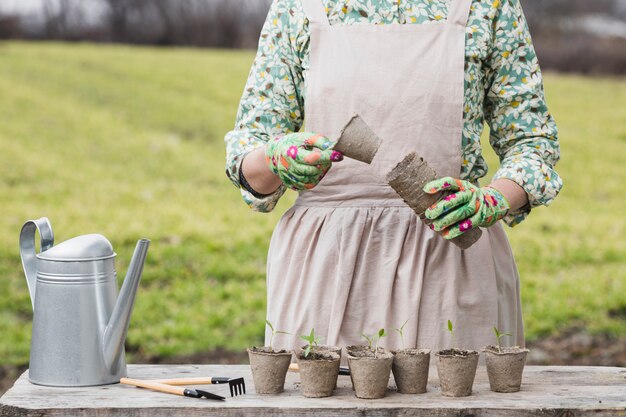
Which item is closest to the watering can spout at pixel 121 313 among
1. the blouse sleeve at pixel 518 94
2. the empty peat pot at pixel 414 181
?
the empty peat pot at pixel 414 181

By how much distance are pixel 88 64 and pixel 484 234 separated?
15.7 metres

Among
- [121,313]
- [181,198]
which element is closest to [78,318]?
[121,313]

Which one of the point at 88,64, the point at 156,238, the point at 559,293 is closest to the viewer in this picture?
the point at 559,293

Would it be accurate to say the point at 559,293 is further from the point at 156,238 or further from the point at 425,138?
the point at 425,138

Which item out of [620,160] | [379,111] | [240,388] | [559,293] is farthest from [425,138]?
[620,160]

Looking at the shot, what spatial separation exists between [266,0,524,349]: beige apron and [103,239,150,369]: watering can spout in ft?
1.48

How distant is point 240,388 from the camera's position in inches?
76.3

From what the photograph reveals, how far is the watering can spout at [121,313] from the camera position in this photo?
6.67ft

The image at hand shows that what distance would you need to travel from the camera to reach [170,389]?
6.32ft

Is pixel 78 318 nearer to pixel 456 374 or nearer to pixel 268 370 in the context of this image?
pixel 268 370

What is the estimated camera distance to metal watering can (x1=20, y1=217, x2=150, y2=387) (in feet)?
6.62

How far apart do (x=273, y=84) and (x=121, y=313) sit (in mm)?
706

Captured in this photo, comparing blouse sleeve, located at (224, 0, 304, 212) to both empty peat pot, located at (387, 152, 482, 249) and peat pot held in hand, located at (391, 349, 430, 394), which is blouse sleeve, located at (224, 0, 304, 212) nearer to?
empty peat pot, located at (387, 152, 482, 249)

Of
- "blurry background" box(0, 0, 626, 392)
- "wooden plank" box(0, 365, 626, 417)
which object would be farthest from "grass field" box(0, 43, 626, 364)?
"wooden plank" box(0, 365, 626, 417)
